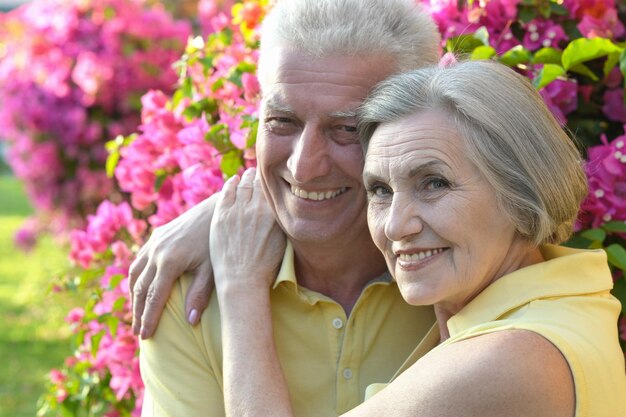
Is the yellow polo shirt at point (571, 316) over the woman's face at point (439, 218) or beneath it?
beneath

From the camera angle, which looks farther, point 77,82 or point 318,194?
point 77,82

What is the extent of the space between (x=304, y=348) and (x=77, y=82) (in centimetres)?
511

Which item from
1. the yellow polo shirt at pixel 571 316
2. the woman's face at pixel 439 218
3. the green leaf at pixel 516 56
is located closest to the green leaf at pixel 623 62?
the green leaf at pixel 516 56

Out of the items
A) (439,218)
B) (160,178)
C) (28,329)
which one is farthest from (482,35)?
(28,329)

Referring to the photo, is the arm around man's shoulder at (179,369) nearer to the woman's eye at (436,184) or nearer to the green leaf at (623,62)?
the woman's eye at (436,184)

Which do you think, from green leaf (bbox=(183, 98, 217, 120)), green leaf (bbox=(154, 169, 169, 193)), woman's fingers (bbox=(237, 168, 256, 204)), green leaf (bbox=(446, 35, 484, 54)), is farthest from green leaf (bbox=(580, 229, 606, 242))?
green leaf (bbox=(154, 169, 169, 193))

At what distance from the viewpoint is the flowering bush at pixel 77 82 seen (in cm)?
764

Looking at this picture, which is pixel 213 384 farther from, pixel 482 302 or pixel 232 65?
pixel 232 65

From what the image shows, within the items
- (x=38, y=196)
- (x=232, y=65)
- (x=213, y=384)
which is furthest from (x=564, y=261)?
(x=38, y=196)

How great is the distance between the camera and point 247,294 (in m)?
2.93

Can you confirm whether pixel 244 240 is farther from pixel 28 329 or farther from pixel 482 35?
pixel 28 329

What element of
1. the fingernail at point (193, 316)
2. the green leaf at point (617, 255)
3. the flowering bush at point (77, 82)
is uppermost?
the green leaf at point (617, 255)

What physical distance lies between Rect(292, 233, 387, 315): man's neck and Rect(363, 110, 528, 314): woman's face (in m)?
0.46

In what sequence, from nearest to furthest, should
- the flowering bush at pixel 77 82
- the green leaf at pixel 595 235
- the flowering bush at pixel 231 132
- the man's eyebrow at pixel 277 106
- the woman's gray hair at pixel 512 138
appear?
the woman's gray hair at pixel 512 138 < the man's eyebrow at pixel 277 106 < the green leaf at pixel 595 235 < the flowering bush at pixel 231 132 < the flowering bush at pixel 77 82
